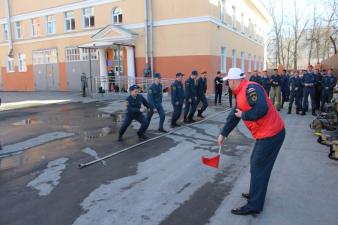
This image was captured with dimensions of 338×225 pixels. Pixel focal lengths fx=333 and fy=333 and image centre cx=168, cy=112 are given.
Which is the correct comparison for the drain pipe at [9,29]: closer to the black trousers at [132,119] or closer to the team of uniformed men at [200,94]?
the team of uniformed men at [200,94]

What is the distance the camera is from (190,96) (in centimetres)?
1159

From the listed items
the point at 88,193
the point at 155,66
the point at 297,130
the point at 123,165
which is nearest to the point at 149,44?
the point at 155,66

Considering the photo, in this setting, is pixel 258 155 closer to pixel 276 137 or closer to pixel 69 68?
pixel 276 137

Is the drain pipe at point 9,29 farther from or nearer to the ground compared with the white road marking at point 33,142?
farther from the ground

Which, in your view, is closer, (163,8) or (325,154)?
(325,154)

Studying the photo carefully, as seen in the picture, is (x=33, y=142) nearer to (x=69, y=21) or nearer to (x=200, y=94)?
(x=200, y=94)

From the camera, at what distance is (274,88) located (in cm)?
1439

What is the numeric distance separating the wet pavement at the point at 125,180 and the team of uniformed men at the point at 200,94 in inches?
26.6

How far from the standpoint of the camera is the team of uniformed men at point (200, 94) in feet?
30.2

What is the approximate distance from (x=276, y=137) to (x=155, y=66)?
1921 centimetres

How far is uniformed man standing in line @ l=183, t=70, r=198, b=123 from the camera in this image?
11492 mm

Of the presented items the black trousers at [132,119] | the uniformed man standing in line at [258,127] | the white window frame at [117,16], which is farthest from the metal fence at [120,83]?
the uniformed man standing in line at [258,127]

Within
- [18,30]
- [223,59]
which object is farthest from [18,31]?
[223,59]

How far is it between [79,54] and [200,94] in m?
17.0
